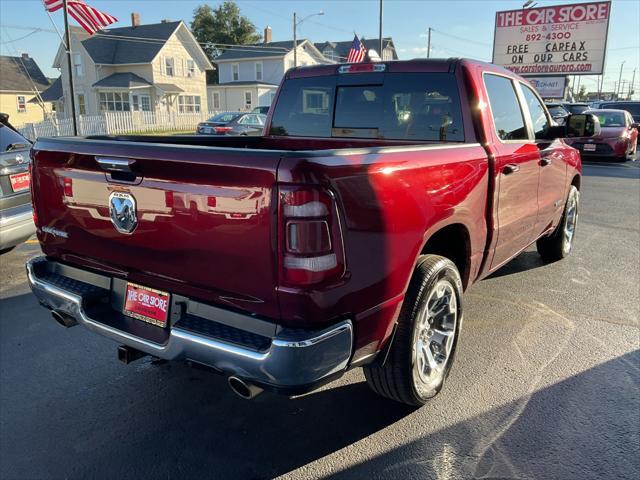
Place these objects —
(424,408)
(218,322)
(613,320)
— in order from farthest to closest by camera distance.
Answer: (613,320) → (424,408) → (218,322)

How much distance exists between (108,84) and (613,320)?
4212cm

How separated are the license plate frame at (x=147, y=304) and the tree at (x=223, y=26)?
71.5m

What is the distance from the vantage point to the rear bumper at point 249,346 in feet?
6.97

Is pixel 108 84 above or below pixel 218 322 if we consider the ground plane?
above

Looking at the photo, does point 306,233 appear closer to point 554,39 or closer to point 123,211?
point 123,211

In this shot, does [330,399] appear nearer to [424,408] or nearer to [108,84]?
[424,408]

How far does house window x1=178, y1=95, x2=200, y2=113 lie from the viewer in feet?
147

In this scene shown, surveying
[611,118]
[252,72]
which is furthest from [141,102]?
[611,118]

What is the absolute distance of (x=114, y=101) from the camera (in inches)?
1636

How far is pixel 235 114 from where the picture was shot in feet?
74.6

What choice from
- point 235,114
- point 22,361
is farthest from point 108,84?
point 22,361

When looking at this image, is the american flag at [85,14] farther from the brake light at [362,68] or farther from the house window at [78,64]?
the house window at [78,64]

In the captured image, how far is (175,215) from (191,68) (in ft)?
152

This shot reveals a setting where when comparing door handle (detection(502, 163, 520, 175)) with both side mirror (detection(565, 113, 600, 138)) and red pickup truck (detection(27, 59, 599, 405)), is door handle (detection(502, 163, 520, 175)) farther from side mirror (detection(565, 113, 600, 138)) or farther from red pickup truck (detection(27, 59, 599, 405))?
side mirror (detection(565, 113, 600, 138))
